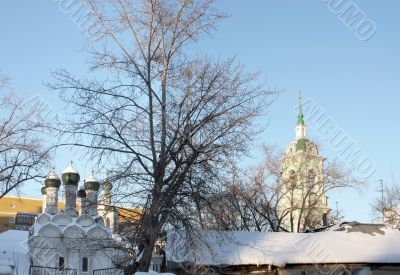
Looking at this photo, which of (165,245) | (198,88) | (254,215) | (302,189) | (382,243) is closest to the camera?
(198,88)

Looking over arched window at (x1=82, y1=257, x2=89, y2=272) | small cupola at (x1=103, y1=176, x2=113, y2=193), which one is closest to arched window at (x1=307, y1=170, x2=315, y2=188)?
arched window at (x1=82, y1=257, x2=89, y2=272)

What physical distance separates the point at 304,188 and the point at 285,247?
16283 millimetres

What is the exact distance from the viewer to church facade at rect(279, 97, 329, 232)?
32250 millimetres

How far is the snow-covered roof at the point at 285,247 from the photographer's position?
15491 mm

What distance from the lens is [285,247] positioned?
17.8 m

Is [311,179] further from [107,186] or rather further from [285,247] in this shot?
[107,186]

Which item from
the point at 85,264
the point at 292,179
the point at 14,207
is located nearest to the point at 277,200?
the point at 292,179

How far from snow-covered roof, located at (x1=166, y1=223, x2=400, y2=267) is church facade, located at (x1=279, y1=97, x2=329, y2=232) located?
11.9 metres

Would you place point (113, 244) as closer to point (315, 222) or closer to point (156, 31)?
point (156, 31)

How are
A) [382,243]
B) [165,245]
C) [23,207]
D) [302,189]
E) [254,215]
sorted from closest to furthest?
1. [165,245]
2. [382,243]
3. [254,215]
4. [302,189]
5. [23,207]

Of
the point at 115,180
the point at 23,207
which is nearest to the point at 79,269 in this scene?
the point at 115,180

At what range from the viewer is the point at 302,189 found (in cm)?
3297

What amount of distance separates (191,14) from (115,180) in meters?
5.63

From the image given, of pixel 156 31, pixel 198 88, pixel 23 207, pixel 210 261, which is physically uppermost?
pixel 23 207
